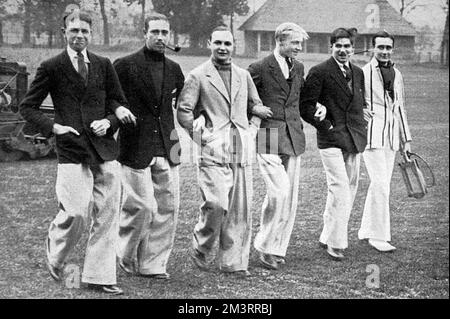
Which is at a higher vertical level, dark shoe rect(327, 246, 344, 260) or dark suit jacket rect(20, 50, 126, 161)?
dark suit jacket rect(20, 50, 126, 161)

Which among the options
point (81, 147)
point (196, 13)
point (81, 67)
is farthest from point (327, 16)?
point (81, 147)

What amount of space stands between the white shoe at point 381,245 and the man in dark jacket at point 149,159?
204 centimetres

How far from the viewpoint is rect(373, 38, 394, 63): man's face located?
647cm

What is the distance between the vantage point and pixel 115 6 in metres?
6.60

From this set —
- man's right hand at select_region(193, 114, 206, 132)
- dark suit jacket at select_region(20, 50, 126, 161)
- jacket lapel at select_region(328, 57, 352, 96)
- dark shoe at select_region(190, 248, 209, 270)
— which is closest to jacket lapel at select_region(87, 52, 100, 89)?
dark suit jacket at select_region(20, 50, 126, 161)

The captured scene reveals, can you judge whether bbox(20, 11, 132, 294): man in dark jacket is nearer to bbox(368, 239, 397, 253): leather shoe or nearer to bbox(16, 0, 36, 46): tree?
bbox(16, 0, 36, 46): tree

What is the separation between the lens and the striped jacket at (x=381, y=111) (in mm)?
6504

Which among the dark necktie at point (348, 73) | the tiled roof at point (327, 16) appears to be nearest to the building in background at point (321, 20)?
the tiled roof at point (327, 16)

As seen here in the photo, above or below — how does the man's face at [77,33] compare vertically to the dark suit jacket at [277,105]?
above

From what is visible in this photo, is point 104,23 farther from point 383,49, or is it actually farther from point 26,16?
A: point 383,49

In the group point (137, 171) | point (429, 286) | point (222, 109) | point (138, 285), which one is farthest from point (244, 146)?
point (429, 286)

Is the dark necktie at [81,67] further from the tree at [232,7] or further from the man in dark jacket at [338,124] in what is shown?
the tree at [232,7]

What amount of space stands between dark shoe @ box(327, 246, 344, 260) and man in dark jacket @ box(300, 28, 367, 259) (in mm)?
10
